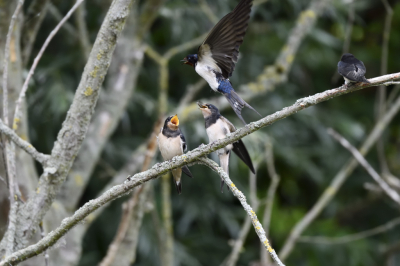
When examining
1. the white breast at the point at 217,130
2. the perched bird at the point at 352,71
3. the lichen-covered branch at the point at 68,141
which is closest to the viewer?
the perched bird at the point at 352,71

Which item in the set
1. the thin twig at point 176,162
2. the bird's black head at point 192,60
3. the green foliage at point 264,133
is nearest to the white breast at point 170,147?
the bird's black head at point 192,60

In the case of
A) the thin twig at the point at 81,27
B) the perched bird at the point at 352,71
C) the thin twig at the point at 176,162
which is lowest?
the thin twig at the point at 176,162

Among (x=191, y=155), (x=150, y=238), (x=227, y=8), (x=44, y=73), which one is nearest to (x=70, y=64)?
(x=44, y=73)

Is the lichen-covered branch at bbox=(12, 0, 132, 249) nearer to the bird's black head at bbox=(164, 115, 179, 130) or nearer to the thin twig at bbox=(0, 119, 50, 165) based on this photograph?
the thin twig at bbox=(0, 119, 50, 165)

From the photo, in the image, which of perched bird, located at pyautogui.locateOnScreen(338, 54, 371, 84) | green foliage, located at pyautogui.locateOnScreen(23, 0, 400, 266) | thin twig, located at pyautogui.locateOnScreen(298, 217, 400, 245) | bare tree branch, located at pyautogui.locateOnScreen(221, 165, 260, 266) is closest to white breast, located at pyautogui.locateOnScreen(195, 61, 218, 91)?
perched bird, located at pyautogui.locateOnScreen(338, 54, 371, 84)

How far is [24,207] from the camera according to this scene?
7.61 feet

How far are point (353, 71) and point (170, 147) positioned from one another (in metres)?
1.27

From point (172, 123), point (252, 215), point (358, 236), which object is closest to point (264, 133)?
point (358, 236)

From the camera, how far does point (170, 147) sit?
9.04 feet

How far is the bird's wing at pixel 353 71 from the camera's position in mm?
1712

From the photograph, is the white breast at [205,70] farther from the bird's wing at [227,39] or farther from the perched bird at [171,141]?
the perched bird at [171,141]

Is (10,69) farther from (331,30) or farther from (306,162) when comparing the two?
(331,30)

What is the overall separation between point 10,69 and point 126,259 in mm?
1675

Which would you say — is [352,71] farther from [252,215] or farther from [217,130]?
[217,130]
